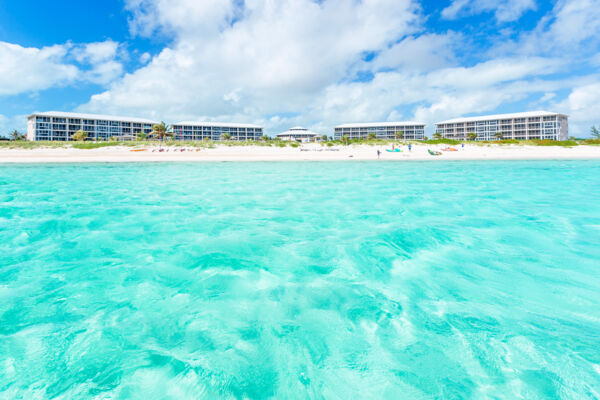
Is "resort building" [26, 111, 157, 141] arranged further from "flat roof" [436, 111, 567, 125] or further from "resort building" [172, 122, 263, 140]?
"flat roof" [436, 111, 567, 125]

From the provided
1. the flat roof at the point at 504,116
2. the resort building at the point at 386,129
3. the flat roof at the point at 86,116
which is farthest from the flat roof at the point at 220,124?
the flat roof at the point at 504,116

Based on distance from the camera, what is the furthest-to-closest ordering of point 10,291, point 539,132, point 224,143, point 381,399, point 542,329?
point 539,132, point 224,143, point 10,291, point 542,329, point 381,399

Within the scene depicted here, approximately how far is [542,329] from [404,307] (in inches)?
51.9

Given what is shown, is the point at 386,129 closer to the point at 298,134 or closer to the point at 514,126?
the point at 298,134

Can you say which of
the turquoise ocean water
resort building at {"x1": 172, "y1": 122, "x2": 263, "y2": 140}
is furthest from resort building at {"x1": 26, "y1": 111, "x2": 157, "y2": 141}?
the turquoise ocean water

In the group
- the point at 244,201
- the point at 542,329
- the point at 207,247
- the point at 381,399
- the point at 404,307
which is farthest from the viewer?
the point at 244,201

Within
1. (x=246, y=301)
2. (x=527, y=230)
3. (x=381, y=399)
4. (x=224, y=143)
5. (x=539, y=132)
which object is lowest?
(x=381, y=399)

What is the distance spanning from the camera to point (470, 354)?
8.86ft

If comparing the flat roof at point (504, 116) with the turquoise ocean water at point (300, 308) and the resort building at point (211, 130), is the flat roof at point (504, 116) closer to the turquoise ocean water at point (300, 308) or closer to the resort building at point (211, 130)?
the resort building at point (211, 130)

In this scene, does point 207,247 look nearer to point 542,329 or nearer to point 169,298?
point 169,298

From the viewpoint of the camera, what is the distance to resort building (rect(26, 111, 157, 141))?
69.8m

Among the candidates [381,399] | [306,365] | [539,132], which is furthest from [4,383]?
[539,132]

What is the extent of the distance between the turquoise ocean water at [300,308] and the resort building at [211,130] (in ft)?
269

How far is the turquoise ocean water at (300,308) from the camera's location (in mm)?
2467
